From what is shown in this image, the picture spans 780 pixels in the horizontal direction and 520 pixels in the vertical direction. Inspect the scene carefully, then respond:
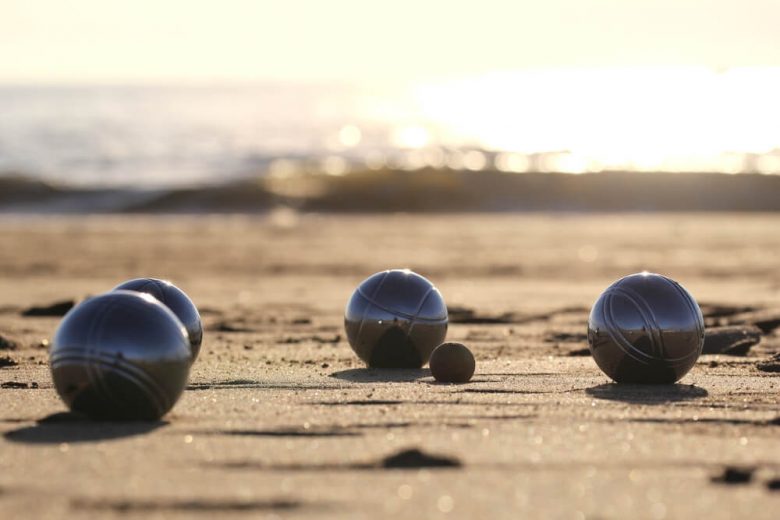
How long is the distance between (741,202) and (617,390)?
36327mm

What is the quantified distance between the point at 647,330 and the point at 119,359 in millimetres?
4211

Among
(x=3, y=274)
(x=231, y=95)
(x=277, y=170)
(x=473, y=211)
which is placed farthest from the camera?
(x=231, y=95)

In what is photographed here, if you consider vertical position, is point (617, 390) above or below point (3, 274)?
above

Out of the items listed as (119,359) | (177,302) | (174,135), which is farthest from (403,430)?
(174,135)

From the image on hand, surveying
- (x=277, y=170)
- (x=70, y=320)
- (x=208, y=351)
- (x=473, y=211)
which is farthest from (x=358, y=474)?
(x=277, y=170)

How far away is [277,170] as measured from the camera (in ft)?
194

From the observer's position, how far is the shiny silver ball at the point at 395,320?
35.3 feet

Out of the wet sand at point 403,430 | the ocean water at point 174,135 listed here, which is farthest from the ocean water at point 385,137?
the wet sand at point 403,430

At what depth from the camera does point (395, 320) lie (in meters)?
10.8

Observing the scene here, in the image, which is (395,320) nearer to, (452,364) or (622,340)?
(452,364)

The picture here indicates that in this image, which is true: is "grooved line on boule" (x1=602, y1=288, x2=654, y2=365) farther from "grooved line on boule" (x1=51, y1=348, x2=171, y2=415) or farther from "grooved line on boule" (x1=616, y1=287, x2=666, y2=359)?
"grooved line on boule" (x1=51, y1=348, x2=171, y2=415)

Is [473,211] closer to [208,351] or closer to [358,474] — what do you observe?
[208,351]

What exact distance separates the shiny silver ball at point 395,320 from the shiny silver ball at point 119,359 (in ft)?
9.69

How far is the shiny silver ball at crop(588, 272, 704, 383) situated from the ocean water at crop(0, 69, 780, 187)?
920 inches
